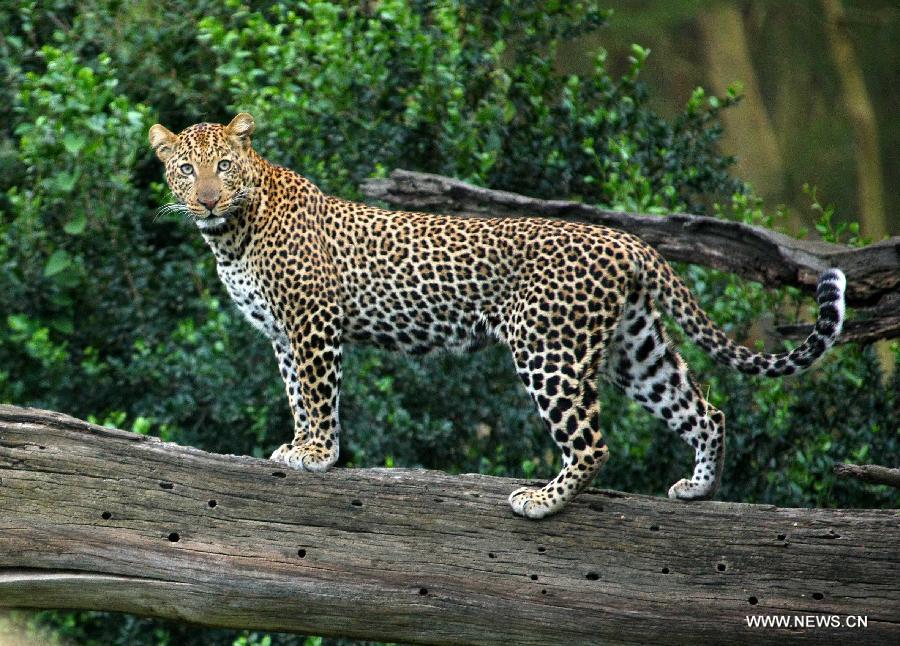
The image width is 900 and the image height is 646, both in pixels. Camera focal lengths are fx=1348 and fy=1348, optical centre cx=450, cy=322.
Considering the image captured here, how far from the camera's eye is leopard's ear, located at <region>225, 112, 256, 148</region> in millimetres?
8211

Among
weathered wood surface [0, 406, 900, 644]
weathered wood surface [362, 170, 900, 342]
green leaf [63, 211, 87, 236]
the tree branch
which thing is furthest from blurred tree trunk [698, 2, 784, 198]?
the tree branch

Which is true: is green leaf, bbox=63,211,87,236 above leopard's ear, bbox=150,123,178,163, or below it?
below

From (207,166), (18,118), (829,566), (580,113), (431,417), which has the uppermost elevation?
(207,166)

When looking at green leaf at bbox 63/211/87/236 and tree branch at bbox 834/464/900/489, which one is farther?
green leaf at bbox 63/211/87/236

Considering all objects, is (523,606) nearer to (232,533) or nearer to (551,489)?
(551,489)

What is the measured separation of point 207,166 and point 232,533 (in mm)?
2241

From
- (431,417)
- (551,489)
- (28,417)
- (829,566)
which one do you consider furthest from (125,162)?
(829,566)

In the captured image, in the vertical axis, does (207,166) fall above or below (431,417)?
above

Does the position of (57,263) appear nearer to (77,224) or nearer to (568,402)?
(77,224)

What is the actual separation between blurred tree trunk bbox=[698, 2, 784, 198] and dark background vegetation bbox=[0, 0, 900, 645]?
7.81 metres

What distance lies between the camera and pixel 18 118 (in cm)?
1263

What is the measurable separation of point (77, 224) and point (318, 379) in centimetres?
488

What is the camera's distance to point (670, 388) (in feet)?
25.4

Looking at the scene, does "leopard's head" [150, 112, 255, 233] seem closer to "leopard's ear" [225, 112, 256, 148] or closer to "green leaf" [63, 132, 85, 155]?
"leopard's ear" [225, 112, 256, 148]
